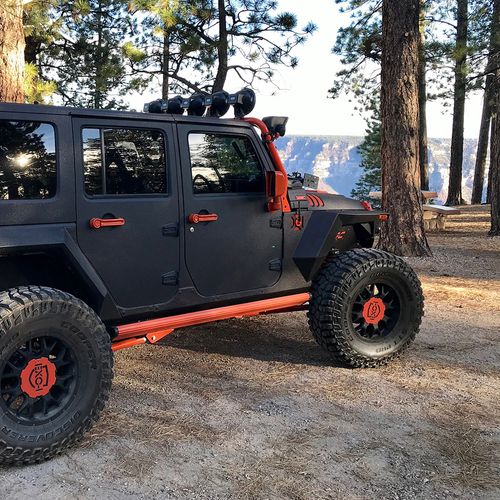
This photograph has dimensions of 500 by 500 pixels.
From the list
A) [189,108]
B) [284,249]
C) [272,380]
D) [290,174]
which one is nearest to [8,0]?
[189,108]

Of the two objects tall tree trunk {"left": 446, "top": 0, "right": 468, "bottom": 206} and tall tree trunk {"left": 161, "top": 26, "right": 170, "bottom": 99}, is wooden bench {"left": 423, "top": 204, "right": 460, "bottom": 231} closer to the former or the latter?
tall tree trunk {"left": 446, "top": 0, "right": 468, "bottom": 206}

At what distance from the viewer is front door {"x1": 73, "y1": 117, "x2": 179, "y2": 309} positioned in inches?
133

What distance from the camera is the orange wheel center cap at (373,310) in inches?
176

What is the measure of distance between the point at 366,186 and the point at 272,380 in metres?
39.9

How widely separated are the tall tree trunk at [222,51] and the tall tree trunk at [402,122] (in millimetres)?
6407

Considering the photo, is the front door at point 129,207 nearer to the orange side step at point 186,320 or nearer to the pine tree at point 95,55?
the orange side step at point 186,320

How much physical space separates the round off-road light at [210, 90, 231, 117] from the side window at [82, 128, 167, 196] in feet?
2.02

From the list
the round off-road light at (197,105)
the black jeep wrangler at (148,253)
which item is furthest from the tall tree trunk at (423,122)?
the round off-road light at (197,105)

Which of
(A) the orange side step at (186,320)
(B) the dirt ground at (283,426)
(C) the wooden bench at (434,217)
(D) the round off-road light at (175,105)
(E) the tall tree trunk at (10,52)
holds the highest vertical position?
(E) the tall tree trunk at (10,52)

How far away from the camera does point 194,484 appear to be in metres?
2.72

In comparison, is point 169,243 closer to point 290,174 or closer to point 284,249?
point 284,249

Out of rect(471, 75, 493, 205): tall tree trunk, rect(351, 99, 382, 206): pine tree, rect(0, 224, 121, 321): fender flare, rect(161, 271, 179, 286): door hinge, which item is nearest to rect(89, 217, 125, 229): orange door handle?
rect(0, 224, 121, 321): fender flare

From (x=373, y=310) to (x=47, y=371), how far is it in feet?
8.30

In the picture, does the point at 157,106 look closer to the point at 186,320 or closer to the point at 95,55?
the point at 186,320
